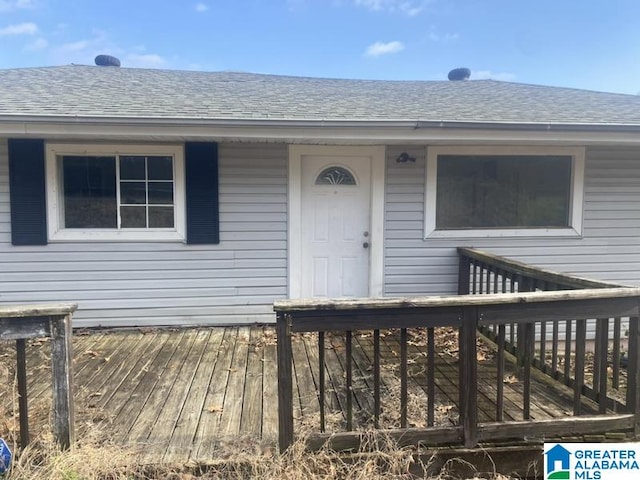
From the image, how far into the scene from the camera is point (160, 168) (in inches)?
177

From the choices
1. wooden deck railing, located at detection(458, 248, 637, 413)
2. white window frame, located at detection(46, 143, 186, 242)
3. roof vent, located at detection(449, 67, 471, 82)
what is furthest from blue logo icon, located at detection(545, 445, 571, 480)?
roof vent, located at detection(449, 67, 471, 82)

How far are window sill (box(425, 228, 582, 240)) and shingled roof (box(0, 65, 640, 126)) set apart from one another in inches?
49.1

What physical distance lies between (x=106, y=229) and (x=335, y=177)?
8.56 feet

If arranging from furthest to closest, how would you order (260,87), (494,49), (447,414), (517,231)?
(494,49), (260,87), (517,231), (447,414)

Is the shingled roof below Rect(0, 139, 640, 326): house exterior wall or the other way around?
the other way around

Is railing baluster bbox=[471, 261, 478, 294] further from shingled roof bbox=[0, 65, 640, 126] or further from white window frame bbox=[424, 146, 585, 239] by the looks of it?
shingled roof bbox=[0, 65, 640, 126]

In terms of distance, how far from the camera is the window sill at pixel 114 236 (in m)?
4.41

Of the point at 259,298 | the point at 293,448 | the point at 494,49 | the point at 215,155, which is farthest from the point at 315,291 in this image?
the point at 494,49

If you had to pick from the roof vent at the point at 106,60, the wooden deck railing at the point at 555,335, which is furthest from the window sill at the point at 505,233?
the roof vent at the point at 106,60

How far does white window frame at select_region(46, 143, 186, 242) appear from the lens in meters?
4.32

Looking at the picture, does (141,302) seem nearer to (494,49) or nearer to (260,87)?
(260,87)

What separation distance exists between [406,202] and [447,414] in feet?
8.44

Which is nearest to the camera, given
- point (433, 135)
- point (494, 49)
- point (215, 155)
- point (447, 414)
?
point (447, 414)

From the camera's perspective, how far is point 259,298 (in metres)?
4.73
